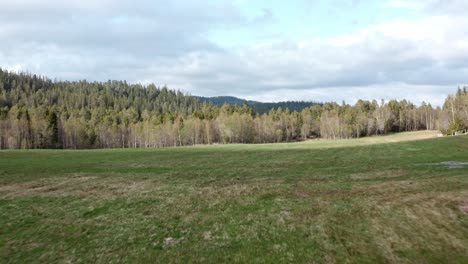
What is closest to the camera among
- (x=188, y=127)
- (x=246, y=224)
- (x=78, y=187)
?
(x=246, y=224)

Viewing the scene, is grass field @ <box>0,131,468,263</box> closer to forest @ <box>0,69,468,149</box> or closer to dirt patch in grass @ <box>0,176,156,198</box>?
dirt patch in grass @ <box>0,176,156,198</box>

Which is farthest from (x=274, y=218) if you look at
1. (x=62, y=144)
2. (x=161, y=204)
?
(x=62, y=144)

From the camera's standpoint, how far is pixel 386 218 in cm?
1505

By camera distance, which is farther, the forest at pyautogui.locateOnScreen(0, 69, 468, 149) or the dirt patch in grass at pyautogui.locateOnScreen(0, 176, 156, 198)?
the forest at pyautogui.locateOnScreen(0, 69, 468, 149)

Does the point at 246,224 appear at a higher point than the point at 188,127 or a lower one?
lower

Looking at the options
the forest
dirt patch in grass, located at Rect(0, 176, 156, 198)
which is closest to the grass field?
dirt patch in grass, located at Rect(0, 176, 156, 198)

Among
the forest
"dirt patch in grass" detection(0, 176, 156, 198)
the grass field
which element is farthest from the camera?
the forest

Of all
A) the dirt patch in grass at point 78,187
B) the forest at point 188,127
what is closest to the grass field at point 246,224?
the dirt patch in grass at point 78,187

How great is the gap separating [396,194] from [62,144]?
509 feet

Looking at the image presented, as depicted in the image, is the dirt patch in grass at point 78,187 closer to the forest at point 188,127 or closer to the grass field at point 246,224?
the grass field at point 246,224

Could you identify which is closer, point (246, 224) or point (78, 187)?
point (246, 224)

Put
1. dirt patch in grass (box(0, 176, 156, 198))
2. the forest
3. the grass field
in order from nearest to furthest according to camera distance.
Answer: the grass field, dirt patch in grass (box(0, 176, 156, 198)), the forest

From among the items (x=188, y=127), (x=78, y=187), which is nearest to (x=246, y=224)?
(x=78, y=187)

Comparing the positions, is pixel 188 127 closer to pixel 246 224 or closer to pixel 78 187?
pixel 78 187
